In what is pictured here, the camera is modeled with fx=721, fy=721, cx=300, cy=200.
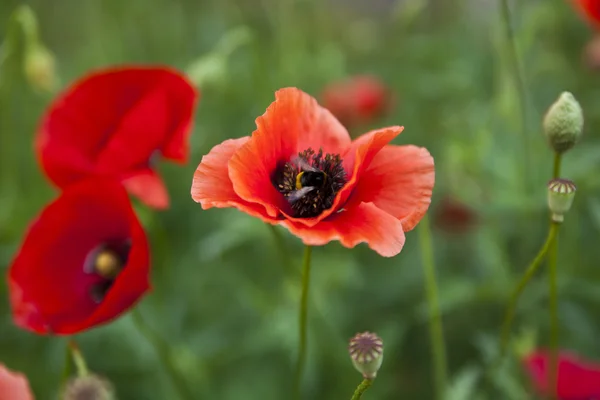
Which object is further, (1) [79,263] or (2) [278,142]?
(1) [79,263]

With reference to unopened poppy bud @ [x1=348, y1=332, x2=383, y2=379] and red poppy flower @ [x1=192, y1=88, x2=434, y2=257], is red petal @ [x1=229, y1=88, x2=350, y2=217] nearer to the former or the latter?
red poppy flower @ [x1=192, y1=88, x2=434, y2=257]

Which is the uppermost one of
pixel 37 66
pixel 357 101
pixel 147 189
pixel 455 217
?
pixel 37 66

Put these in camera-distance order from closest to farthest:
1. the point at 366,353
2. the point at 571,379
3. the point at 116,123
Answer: the point at 366,353
the point at 571,379
the point at 116,123

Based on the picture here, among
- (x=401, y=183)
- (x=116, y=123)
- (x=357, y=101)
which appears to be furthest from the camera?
(x=357, y=101)

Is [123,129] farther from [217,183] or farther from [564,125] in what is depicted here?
[564,125]

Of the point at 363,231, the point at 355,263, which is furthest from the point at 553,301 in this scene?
the point at 355,263

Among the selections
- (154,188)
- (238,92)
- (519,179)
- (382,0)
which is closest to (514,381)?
(519,179)
